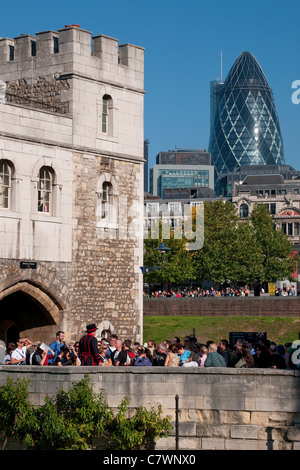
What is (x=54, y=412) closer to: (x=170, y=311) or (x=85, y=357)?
(x=85, y=357)

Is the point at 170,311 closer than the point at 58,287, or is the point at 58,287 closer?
the point at 58,287

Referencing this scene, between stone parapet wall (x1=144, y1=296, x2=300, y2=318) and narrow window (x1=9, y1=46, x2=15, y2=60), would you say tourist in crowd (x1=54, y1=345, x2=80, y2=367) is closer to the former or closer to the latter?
narrow window (x1=9, y1=46, x2=15, y2=60)

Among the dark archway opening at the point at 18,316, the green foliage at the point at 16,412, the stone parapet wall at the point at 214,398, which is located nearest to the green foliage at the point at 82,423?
the green foliage at the point at 16,412

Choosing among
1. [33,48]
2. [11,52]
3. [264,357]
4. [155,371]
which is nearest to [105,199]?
[33,48]

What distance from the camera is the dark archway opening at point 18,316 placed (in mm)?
35812

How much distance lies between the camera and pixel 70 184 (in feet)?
118

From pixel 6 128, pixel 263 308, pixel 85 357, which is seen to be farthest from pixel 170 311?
pixel 85 357

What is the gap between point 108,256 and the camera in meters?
37.6

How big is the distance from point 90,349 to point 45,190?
1174 centimetres

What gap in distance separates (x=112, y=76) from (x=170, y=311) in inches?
1020

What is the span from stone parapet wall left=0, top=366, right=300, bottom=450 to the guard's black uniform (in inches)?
32.3

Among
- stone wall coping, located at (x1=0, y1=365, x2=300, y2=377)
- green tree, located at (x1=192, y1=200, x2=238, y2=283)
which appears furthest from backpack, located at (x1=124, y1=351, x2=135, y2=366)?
green tree, located at (x1=192, y1=200, x2=238, y2=283)

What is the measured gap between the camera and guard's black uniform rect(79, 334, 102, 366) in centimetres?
2470

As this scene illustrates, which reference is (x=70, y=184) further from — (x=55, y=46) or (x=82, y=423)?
A: (x=82, y=423)
